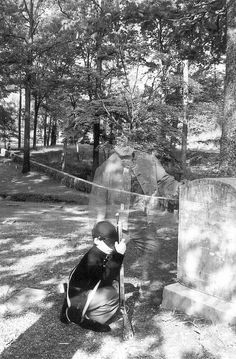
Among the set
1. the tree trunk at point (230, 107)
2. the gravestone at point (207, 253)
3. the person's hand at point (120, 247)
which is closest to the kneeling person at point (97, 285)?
the person's hand at point (120, 247)

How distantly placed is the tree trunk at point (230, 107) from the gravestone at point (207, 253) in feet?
6.91

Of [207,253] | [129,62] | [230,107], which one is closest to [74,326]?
[207,253]

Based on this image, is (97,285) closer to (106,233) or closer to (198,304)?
(106,233)

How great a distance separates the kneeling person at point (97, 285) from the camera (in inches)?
157

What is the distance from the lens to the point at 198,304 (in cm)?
436

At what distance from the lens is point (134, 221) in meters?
9.84

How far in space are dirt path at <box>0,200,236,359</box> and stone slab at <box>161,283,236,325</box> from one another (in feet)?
0.33

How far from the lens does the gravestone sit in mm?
4266

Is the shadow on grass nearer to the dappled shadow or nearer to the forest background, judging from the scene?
the dappled shadow

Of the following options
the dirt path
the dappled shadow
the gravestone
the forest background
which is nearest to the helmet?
the dirt path

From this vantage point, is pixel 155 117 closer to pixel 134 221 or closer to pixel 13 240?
pixel 134 221

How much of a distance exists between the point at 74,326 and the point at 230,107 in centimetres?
448

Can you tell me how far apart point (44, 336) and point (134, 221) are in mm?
5993

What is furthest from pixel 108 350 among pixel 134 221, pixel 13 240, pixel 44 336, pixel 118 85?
pixel 118 85
